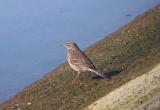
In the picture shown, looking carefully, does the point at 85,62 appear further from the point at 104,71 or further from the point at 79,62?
the point at 104,71

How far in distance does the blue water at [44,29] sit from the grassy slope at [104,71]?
806 centimetres

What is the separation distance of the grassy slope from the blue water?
806 cm

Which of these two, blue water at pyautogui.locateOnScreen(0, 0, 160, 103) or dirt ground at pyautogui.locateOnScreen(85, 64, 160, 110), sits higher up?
dirt ground at pyautogui.locateOnScreen(85, 64, 160, 110)

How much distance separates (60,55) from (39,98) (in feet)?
55.9

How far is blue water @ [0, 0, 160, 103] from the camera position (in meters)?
40.6

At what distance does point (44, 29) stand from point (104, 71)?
78.9 feet

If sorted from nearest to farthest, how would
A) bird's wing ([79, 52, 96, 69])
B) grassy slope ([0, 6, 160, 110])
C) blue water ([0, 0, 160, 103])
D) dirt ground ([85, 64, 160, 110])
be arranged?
dirt ground ([85, 64, 160, 110])
bird's wing ([79, 52, 96, 69])
grassy slope ([0, 6, 160, 110])
blue water ([0, 0, 160, 103])

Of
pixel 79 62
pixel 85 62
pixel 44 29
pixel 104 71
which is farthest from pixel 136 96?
pixel 44 29

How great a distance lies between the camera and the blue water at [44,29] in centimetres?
4061

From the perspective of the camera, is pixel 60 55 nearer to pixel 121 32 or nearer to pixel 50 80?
pixel 121 32

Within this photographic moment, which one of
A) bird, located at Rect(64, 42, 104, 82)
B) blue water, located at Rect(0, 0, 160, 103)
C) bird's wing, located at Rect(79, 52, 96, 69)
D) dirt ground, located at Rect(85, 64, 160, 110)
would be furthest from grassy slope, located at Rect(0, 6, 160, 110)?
blue water, located at Rect(0, 0, 160, 103)

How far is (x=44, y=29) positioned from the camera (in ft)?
165


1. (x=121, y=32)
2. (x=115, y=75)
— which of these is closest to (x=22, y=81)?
(x=121, y=32)

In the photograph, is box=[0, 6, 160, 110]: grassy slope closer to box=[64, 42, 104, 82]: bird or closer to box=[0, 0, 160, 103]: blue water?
box=[64, 42, 104, 82]: bird
